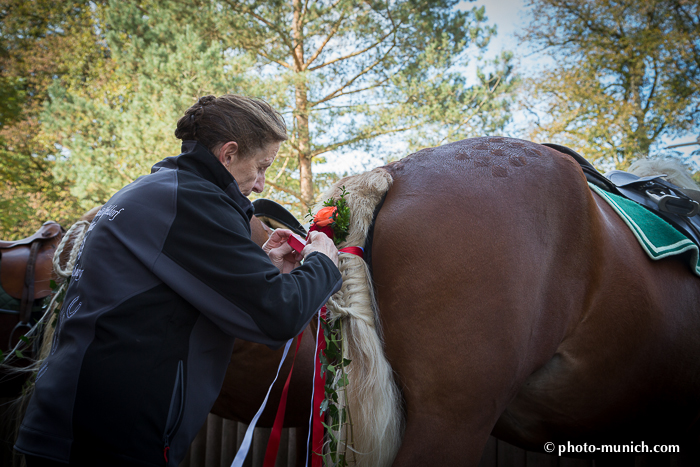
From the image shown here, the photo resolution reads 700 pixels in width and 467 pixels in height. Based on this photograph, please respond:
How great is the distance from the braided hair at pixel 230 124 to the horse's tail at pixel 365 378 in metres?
0.50

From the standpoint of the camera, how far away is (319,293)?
4.05ft

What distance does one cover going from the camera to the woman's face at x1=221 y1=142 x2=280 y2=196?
1.40 m

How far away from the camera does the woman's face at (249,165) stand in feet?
4.60

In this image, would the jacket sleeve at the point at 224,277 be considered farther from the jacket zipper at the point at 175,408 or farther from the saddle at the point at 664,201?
the saddle at the point at 664,201

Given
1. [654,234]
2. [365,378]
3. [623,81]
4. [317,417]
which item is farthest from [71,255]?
[623,81]

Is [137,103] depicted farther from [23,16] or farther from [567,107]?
[567,107]

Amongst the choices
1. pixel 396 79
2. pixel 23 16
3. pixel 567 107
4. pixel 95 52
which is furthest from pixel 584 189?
pixel 23 16

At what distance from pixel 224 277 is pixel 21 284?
2719 mm

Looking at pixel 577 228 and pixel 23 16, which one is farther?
pixel 23 16

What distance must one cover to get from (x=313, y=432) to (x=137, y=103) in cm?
877

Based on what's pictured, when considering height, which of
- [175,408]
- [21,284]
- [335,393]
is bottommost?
[21,284]

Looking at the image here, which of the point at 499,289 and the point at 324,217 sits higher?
the point at 324,217

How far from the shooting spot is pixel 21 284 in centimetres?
294

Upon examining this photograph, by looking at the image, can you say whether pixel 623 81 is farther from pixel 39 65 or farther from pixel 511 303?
pixel 39 65
